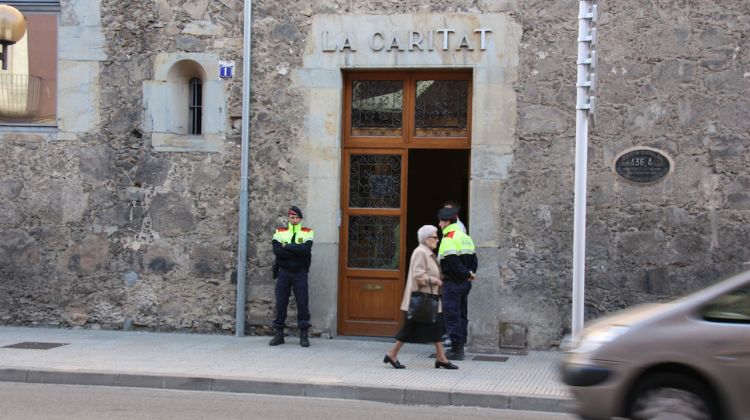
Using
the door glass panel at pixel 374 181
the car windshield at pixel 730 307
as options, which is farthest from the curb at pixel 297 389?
the door glass panel at pixel 374 181

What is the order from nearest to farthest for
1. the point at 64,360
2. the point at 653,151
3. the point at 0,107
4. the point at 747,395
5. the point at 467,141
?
the point at 747,395 < the point at 64,360 < the point at 653,151 < the point at 467,141 < the point at 0,107

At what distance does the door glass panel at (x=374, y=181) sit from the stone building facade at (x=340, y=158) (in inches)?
5.0

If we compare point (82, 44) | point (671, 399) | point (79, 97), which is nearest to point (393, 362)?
point (671, 399)

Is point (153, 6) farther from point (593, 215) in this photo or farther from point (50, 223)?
point (593, 215)

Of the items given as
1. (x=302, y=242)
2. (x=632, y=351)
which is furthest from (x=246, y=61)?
(x=632, y=351)

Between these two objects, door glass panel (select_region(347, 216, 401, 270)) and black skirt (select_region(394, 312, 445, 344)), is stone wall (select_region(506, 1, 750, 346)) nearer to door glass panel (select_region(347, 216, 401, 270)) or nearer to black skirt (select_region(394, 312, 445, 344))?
door glass panel (select_region(347, 216, 401, 270))

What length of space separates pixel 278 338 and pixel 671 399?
20.9ft

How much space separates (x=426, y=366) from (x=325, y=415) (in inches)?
98.6

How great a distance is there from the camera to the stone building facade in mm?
10500

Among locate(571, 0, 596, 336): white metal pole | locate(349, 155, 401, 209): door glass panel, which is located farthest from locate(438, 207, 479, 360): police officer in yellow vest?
locate(349, 155, 401, 209): door glass panel

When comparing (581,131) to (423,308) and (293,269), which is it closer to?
(423,308)

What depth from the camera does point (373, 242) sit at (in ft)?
38.1

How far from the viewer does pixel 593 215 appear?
35.0 feet

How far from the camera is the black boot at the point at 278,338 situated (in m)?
10.9
